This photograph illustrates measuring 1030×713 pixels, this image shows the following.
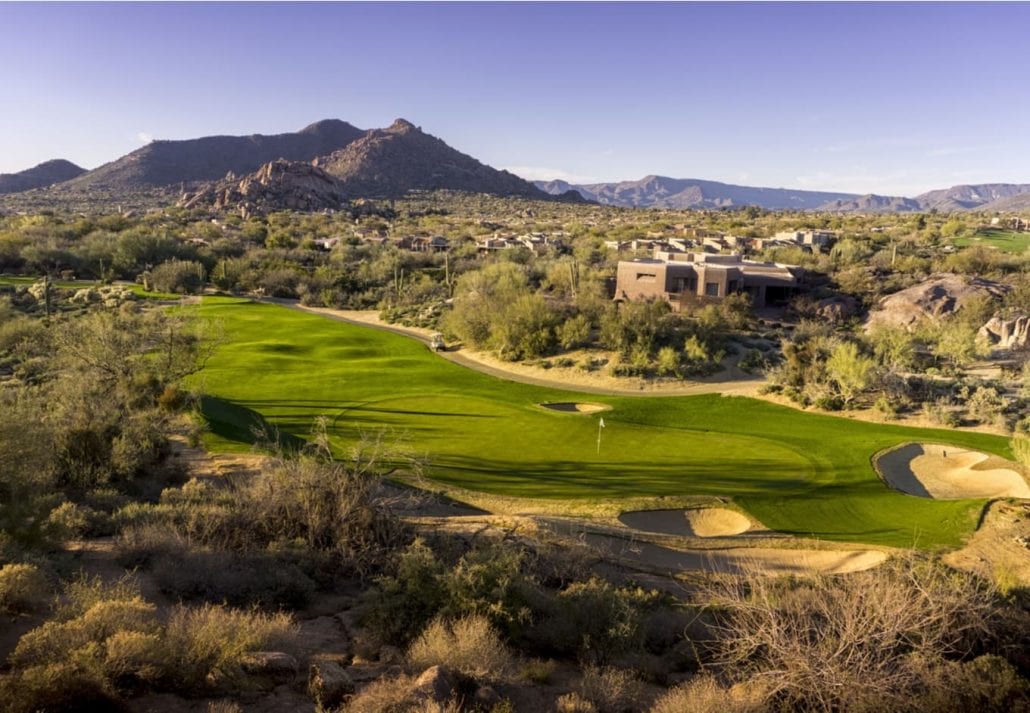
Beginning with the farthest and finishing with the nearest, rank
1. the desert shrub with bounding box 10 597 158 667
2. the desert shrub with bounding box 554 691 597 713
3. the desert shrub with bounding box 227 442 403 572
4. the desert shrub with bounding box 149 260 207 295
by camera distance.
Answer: the desert shrub with bounding box 149 260 207 295
the desert shrub with bounding box 227 442 403 572
the desert shrub with bounding box 554 691 597 713
the desert shrub with bounding box 10 597 158 667

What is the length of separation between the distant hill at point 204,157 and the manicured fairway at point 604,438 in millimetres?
150107

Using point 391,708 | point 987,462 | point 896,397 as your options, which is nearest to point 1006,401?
point 896,397

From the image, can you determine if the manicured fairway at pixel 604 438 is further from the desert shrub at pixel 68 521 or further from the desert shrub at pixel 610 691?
the desert shrub at pixel 610 691

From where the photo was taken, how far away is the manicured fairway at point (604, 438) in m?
19.6

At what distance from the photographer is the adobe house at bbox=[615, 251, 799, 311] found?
51969mm

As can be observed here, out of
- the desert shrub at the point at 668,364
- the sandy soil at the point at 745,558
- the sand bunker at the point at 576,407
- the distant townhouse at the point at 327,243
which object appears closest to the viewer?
the sandy soil at the point at 745,558

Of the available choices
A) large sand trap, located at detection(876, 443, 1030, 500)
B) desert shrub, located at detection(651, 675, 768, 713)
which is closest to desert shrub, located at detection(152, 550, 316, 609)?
desert shrub, located at detection(651, 675, 768, 713)

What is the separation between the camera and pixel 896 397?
103 ft

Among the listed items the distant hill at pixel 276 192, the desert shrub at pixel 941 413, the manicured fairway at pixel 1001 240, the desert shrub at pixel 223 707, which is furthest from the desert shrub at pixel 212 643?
the distant hill at pixel 276 192

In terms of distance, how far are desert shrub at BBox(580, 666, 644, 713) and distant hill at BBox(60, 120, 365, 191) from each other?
17699 centimetres

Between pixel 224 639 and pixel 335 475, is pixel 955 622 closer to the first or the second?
pixel 224 639

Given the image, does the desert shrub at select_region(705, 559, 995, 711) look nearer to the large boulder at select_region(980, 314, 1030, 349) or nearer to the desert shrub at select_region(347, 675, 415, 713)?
the desert shrub at select_region(347, 675, 415, 713)

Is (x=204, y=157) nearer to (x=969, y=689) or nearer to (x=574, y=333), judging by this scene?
(x=574, y=333)

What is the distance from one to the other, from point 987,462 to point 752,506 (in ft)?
36.5
